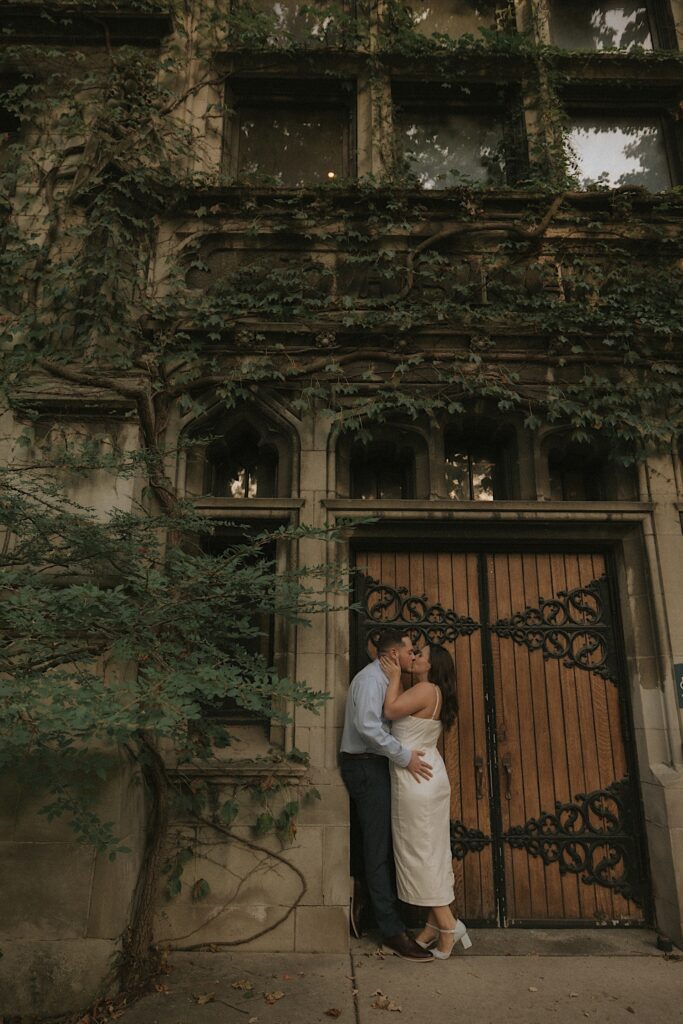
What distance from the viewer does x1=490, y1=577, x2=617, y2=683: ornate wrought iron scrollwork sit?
491cm

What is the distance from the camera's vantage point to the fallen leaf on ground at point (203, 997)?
3357 mm

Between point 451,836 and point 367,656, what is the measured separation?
4.46ft

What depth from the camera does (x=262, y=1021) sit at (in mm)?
3164

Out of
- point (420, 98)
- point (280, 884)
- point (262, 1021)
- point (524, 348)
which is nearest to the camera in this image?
point (262, 1021)

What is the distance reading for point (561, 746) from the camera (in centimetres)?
475

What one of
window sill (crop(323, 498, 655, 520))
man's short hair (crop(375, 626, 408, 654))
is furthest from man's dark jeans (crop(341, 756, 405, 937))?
window sill (crop(323, 498, 655, 520))

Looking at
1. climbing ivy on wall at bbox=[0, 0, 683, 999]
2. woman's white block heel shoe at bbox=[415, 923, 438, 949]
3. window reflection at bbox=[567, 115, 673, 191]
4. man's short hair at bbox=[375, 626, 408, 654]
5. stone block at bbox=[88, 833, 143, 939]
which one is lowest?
woman's white block heel shoe at bbox=[415, 923, 438, 949]

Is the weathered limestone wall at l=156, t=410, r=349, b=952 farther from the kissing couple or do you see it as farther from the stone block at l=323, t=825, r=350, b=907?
the kissing couple

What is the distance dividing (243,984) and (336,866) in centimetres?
89

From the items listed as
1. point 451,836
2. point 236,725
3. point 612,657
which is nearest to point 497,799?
point 451,836

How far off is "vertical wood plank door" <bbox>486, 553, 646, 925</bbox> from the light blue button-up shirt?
39.9 inches

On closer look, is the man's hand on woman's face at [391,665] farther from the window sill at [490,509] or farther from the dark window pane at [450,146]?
the dark window pane at [450,146]

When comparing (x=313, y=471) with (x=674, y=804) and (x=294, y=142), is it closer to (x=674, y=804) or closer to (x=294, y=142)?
(x=674, y=804)

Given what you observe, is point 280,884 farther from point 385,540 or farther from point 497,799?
point 385,540
